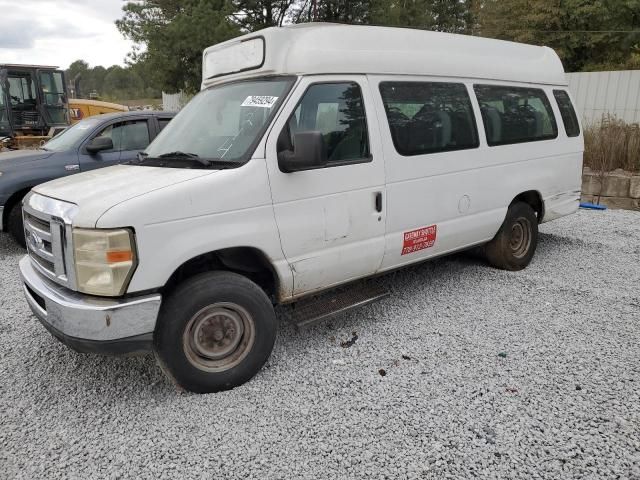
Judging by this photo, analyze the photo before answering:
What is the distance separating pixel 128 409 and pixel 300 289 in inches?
55.4

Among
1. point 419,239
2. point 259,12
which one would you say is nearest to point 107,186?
point 419,239

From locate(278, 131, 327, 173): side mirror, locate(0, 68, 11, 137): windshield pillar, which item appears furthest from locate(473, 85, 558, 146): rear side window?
locate(0, 68, 11, 137): windshield pillar

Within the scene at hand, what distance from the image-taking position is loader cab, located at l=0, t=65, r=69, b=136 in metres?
13.2

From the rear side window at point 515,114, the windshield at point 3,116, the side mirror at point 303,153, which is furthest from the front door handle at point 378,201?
Result: the windshield at point 3,116

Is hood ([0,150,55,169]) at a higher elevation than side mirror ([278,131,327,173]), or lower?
lower

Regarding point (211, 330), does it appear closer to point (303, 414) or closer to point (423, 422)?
point (303, 414)

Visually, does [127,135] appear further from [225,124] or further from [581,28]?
[581,28]

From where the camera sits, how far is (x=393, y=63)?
4.00m

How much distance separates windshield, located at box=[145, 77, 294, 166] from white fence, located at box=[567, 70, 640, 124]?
9986 millimetres

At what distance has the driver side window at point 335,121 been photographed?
3.45 m

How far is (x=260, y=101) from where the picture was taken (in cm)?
346

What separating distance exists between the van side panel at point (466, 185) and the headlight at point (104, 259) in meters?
2.09

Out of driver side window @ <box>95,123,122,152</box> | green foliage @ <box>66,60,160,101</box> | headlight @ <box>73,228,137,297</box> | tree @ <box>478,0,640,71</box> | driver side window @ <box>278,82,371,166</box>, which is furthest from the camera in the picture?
green foliage @ <box>66,60,160,101</box>

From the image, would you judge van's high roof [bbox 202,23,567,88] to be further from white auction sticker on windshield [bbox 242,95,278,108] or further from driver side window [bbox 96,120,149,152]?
driver side window [bbox 96,120,149,152]
